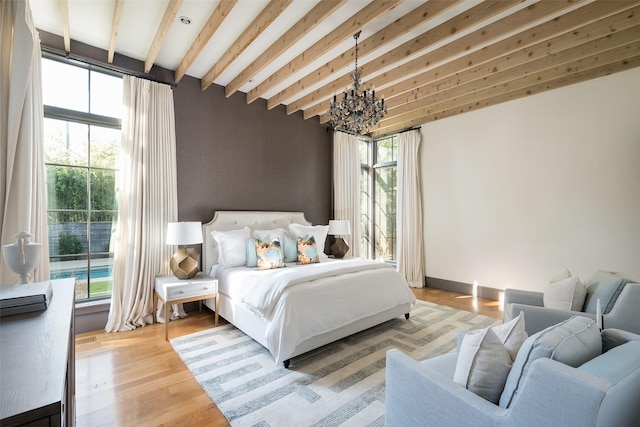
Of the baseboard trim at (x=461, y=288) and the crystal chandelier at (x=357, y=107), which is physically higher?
the crystal chandelier at (x=357, y=107)

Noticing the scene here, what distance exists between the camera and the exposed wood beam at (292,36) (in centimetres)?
229

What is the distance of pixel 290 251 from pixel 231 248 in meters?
0.76

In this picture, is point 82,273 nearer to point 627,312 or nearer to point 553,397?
point 553,397

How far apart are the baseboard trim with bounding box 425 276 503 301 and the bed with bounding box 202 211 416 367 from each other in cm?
183

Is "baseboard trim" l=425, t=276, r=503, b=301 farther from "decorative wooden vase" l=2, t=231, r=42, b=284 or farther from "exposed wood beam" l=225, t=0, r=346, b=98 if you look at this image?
"decorative wooden vase" l=2, t=231, r=42, b=284

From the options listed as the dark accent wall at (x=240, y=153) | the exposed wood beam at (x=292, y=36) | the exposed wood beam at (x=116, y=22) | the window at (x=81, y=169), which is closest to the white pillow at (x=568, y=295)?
the exposed wood beam at (x=292, y=36)

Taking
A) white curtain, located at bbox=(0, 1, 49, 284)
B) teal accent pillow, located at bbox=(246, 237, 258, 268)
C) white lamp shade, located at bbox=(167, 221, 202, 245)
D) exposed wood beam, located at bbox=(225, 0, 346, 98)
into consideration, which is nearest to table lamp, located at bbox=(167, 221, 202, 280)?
white lamp shade, located at bbox=(167, 221, 202, 245)

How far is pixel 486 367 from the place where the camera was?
3.62 ft

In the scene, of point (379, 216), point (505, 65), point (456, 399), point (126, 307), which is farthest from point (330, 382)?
point (379, 216)

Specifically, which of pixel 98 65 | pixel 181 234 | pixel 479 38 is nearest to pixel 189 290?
Answer: pixel 181 234

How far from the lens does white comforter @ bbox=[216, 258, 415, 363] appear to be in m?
2.34

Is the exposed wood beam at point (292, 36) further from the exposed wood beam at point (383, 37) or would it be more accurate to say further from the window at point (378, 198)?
the window at point (378, 198)

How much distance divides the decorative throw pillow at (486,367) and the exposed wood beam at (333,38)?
7.64 ft

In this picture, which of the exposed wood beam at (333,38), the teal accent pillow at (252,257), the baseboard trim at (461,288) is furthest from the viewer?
the baseboard trim at (461,288)
